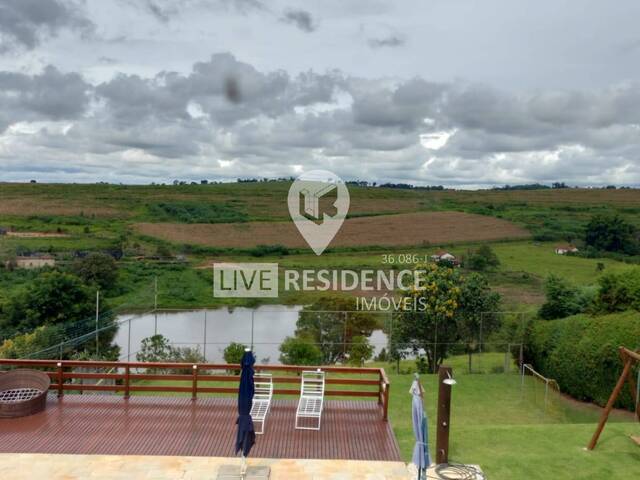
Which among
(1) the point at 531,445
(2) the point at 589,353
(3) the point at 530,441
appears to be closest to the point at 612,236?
(2) the point at 589,353

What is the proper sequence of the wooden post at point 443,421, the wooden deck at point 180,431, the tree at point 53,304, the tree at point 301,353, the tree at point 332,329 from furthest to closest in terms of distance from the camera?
1. the tree at point 53,304
2. the tree at point 332,329
3. the tree at point 301,353
4. the wooden post at point 443,421
5. the wooden deck at point 180,431

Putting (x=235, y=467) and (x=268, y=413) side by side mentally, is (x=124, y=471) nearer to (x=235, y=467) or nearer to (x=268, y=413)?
(x=235, y=467)

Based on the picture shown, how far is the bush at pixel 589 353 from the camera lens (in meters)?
13.0

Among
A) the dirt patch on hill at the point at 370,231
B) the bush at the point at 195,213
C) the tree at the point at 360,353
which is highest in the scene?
the bush at the point at 195,213

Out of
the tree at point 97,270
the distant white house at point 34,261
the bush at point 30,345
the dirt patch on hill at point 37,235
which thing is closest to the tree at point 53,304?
the bush at point 30,345

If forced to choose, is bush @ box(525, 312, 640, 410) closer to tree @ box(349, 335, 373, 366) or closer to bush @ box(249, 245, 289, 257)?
tree @ box(349, 335, 373, 366)

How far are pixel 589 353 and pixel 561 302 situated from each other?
181 inches

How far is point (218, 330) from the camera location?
2983 centimetres

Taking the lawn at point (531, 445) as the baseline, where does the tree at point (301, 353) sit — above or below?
below

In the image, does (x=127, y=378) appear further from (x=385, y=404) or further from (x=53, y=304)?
(x=53, y=304)

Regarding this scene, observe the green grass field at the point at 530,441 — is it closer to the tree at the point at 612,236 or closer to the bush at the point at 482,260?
the bush at the point at 482,260

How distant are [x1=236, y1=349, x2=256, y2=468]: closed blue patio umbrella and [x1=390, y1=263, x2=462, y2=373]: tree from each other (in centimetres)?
1251

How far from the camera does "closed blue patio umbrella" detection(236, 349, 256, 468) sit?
20.2 ft

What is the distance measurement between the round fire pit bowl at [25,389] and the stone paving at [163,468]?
1355mm
